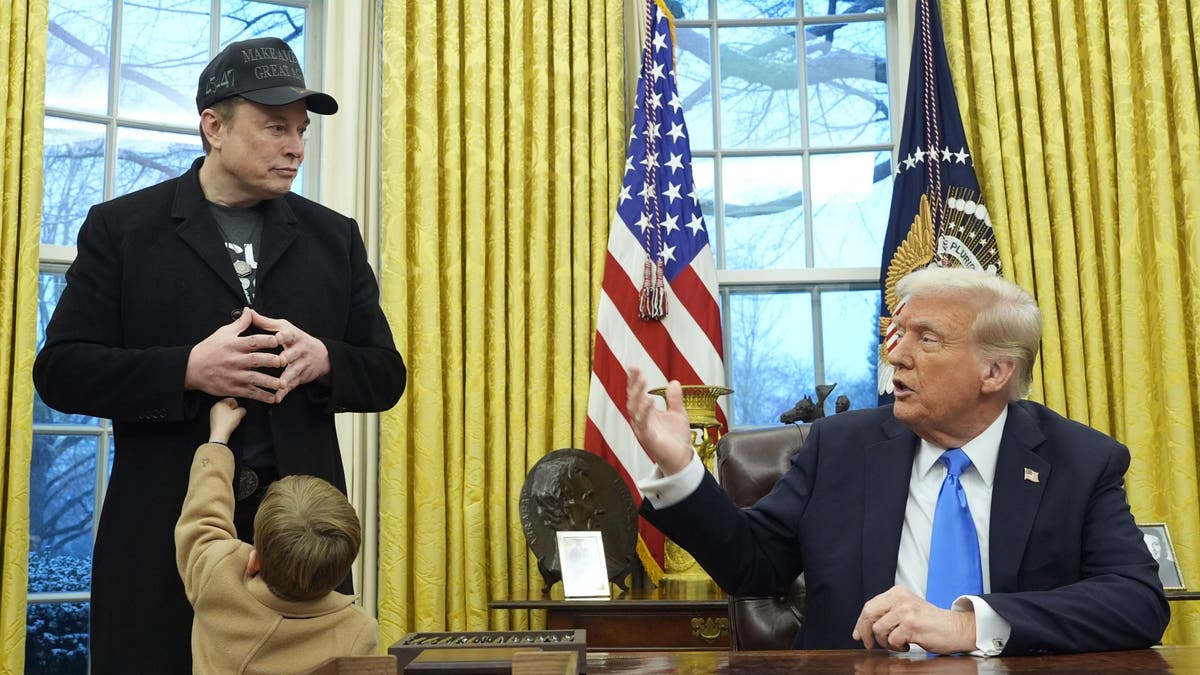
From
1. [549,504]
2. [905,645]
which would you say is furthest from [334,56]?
[905,645]

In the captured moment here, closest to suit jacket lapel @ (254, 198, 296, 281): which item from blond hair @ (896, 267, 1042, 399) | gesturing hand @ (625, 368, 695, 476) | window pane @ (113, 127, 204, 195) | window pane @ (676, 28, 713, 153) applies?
gesturing hand @ (625, 368, 695, 476)

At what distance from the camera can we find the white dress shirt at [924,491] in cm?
173

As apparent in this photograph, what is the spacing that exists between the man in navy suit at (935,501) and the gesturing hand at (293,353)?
619 millimetres

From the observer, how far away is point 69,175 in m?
3.76

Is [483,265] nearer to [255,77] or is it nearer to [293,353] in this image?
[255,77]

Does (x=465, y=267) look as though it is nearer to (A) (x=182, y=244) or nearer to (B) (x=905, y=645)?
(A) (x=182, y=244)

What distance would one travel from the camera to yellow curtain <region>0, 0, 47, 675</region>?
3.20 meters

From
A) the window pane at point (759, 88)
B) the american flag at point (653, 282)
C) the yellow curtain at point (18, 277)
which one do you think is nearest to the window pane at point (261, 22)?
the yellow curtain at point (18, 277)

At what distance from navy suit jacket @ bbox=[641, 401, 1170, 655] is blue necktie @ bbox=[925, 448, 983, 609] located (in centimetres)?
4

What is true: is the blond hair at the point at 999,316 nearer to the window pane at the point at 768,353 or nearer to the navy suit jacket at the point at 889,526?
the navy suit jacket at the point at 889,526

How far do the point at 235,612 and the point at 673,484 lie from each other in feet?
2.24

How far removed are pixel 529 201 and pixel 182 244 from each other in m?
2.05

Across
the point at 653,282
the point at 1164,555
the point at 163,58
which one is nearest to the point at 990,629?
the point at 1164,555

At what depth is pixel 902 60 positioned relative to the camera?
14.4ft
